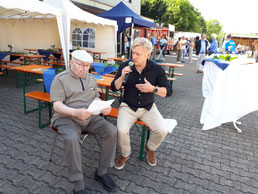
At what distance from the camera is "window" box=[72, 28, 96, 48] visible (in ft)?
32.1

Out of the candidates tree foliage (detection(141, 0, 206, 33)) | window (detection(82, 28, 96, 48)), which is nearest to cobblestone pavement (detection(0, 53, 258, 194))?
window (detection(82, 28, 96, 48))

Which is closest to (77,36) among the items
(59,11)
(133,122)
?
(59,11)

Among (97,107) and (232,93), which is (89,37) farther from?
(97,107)

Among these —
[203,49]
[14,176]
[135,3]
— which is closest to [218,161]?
[14,176]

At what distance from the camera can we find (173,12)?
34.8 metres

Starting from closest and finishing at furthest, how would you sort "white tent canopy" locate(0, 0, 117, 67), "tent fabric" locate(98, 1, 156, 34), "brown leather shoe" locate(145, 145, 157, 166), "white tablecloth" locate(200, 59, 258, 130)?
"brown leather shoe" locate(145, 145, 157, 166)
"white tablecloth" locate(200, 59, 258, 130)
"white tent canopy" locate(0, 0, 117, 67)
"tent fabric" locate(98, 1, 156, 34)

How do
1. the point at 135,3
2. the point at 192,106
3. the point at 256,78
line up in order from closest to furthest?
the point at 256,78, the point at 192,106, the point at 135,3

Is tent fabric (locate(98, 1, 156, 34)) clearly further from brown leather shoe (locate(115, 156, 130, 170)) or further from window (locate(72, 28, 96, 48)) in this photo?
brown leather shoe (locate(115, 156, 130, 170))

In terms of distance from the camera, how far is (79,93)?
2162mm

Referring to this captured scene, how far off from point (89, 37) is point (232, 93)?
806 centimetres

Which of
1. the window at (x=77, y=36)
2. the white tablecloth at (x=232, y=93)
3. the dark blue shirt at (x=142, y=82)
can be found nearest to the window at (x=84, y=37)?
the window at (x=77, y=36)

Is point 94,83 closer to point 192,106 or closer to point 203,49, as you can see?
point 192,106

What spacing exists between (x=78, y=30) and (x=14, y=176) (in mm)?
9251

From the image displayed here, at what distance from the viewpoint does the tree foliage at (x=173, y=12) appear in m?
31.1
